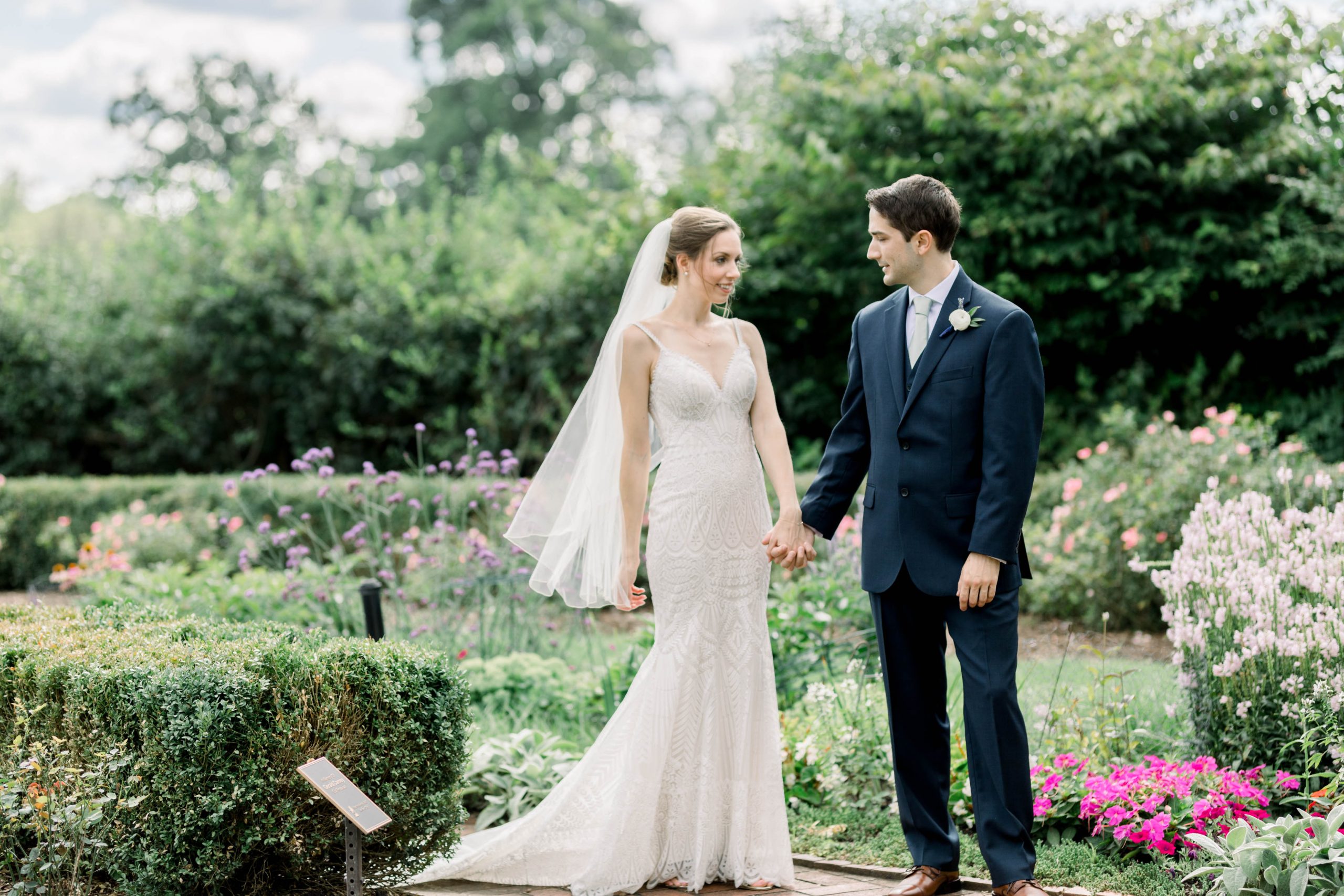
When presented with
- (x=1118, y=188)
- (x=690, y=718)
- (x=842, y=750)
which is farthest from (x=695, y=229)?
(x=1118, y=188)

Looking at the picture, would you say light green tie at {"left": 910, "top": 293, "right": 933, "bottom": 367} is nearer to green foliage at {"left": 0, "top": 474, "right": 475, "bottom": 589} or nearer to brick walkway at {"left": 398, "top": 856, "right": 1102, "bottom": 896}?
brick walkway at {"left": 398, "top": 856, "right": 1102, "bottom": 896}

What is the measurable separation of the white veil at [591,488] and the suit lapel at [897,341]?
843 millimetres

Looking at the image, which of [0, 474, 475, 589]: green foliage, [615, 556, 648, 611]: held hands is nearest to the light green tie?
[615, 556, 648, 611]: held hands

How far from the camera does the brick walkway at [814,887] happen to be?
3549 mm

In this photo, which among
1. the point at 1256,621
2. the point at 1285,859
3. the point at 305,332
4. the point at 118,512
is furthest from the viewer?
the point at 305,332

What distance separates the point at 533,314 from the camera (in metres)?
11.2

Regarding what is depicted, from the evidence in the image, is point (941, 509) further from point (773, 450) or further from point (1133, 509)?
point (1133, 509)

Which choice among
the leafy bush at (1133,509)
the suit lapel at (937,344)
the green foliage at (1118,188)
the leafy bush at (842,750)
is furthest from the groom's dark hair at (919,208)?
the green foliage at (1118,188)

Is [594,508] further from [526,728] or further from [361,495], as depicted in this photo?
[361,495]

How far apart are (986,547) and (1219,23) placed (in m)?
7.99

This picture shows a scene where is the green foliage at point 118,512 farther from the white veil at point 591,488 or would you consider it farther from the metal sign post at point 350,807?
the metal sign post at point 350,807

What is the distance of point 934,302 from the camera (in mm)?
3418

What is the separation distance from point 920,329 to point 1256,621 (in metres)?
1.58

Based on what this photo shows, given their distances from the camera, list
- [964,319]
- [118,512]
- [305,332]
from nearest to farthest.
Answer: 1. [964,319]
2. [118,512]
3. [305,332]
